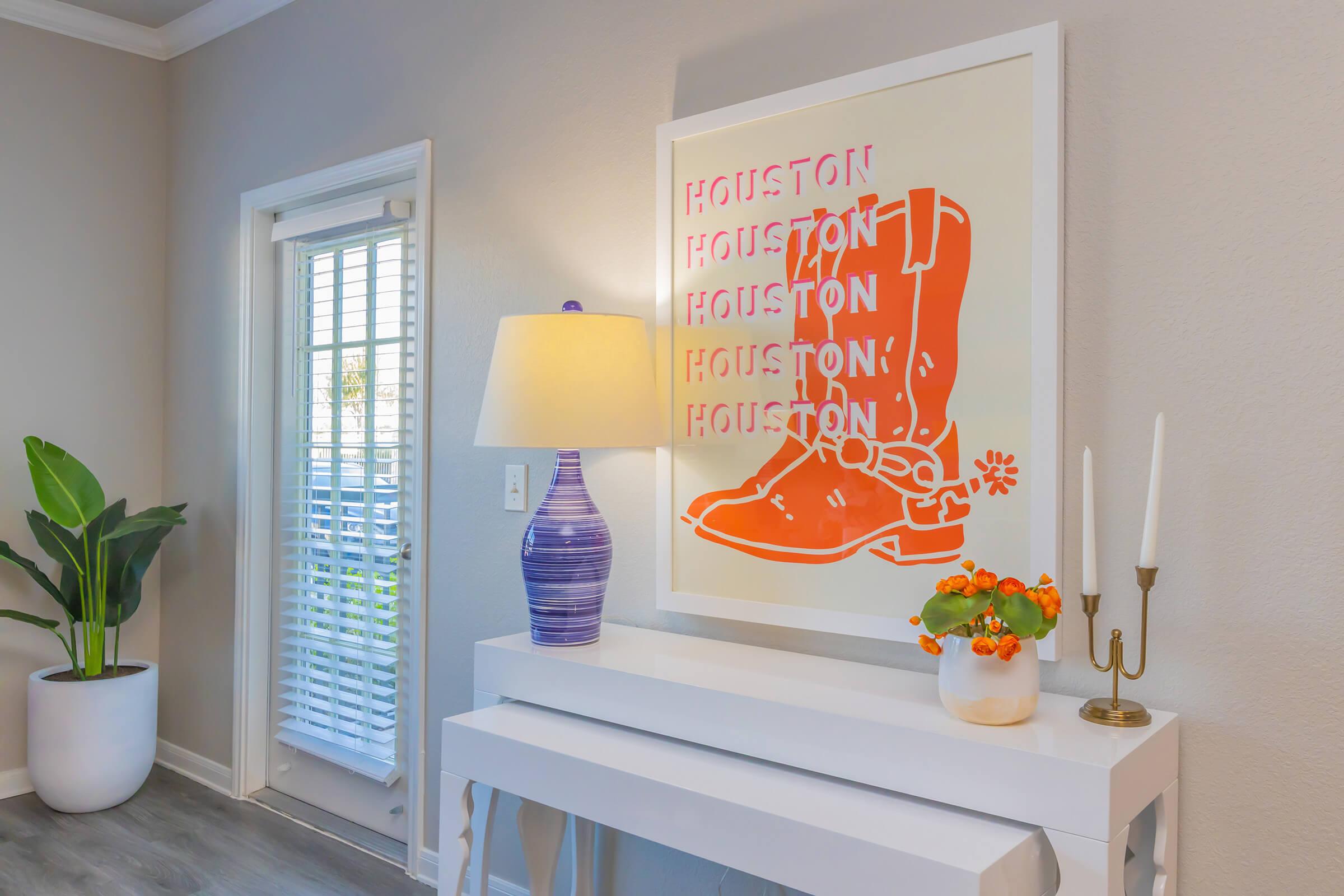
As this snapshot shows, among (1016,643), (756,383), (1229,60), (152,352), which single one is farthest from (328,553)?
(1229,60)

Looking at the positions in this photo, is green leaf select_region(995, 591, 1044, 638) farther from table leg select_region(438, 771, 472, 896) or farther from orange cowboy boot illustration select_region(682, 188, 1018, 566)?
table leg select_region(438, 771, 472, 896)

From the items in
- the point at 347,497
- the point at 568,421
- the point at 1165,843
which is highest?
the point at 568,421

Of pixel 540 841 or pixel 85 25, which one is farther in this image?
pixel 85 25

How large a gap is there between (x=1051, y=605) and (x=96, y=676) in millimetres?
3051

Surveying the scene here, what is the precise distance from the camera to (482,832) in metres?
1.81

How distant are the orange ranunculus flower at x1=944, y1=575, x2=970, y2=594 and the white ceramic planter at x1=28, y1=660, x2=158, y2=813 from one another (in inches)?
109

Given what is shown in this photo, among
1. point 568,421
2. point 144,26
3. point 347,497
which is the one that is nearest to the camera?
point 568,421

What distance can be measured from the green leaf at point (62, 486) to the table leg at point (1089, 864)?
9.76ft

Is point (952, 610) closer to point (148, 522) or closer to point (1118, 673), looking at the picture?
point (1118, 673)

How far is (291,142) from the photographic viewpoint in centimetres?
299

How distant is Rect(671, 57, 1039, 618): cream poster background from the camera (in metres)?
1.53

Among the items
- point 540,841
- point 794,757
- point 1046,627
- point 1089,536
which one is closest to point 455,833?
point 540,841

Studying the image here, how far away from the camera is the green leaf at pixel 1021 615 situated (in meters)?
1.32

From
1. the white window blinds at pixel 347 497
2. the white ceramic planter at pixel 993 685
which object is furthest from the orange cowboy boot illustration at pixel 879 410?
the white window blinds at pixel 347 497
